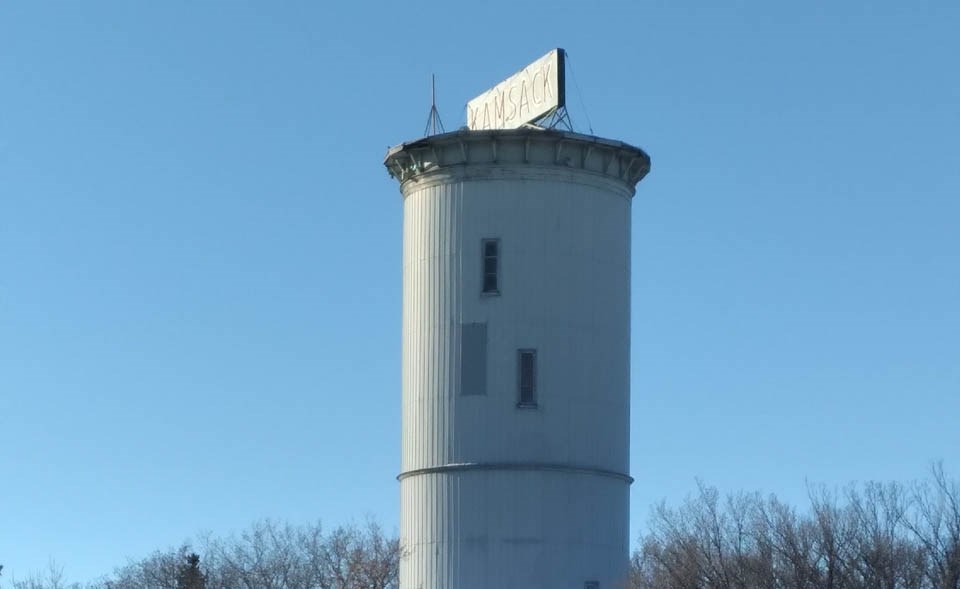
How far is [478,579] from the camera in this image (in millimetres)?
55812

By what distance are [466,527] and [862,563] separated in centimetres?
1102

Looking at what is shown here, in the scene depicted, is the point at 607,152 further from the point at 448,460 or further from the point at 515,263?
the point at 448,460

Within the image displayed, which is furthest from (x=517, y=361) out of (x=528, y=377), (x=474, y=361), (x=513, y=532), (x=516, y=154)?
(x=516, y=154)

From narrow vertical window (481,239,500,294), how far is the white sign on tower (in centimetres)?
422

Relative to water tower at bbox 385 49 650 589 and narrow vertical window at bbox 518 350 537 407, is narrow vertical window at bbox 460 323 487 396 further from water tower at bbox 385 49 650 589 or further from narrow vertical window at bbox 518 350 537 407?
narrow vertical window at bbox 518 350 537 407

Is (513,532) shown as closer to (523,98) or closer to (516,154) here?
(516,154)

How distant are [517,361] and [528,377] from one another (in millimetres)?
557

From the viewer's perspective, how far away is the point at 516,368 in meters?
56.5

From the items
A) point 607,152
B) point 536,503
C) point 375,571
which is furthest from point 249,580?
point 607,152

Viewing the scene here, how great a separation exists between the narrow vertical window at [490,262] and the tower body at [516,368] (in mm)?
40

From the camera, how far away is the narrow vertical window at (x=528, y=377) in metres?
56.4

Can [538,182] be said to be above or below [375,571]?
above

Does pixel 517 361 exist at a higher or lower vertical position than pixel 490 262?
lower

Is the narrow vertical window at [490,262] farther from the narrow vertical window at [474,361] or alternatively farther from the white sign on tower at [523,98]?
the white sign on tower at [523,98]
